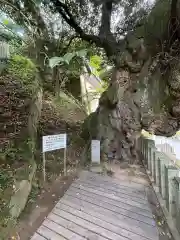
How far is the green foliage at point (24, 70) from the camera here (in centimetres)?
557

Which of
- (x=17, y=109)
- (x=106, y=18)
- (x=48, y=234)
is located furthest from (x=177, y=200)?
(x=106, y=18)

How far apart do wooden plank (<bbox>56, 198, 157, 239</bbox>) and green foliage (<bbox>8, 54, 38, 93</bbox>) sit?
128 inches

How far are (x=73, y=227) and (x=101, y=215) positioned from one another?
45 centimetres

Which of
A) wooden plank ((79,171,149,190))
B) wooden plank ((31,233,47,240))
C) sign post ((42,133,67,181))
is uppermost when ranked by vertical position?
sign post ((42,133,67,181))

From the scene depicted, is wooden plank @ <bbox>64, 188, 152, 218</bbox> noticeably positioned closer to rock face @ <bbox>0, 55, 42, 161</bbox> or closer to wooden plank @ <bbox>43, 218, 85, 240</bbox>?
wooden plank @ <bbox>43, 218, 85, 240</bbox>

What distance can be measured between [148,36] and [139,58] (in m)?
0.51

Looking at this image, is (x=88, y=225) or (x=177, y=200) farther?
(x=88, y=225)

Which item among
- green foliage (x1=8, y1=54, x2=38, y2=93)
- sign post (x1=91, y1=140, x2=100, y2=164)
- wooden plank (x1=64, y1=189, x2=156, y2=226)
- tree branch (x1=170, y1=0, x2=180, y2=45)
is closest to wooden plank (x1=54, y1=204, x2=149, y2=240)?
wooden plank (x1=64, y1=189, x2=156, y2=226)

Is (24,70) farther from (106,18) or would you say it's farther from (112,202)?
(112,202)

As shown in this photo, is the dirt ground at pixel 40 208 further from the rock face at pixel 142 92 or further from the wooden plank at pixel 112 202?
the rock face at pixel 142 92

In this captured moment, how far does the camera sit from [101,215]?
293 cm

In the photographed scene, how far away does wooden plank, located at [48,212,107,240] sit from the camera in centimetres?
249

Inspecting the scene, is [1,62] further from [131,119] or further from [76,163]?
[131,119]

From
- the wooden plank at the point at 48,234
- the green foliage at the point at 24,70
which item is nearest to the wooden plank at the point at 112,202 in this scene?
the wooden plank at the point at 48,234
